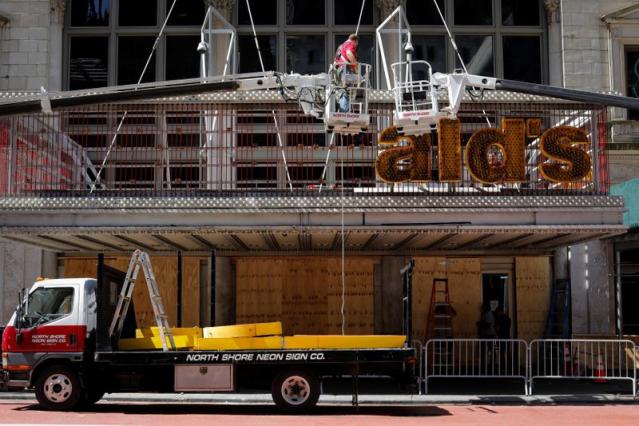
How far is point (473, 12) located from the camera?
988 inches

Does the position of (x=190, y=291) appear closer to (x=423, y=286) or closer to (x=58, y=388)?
(x=423, y=286)

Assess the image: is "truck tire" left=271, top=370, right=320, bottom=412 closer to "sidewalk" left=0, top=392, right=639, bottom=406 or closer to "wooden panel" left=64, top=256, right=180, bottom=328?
"sidewalk" left=0, top=392, right=639, bottom=406

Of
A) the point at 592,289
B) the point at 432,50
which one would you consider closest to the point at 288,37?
the point at 432,50

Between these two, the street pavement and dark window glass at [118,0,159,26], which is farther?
dark window glass at [118,0,159,26]

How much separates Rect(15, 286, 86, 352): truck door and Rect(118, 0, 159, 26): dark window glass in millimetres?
11727

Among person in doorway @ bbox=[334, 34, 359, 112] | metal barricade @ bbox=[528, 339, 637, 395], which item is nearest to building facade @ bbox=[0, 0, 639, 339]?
person in doorway @ bbox=[334, 34, 359, 112]

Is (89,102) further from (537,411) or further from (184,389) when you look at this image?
(537,411)

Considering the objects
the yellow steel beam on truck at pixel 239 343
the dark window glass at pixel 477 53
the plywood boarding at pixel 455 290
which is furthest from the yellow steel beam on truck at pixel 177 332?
the dark window glass at pixel 477 53

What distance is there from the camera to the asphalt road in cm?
1380

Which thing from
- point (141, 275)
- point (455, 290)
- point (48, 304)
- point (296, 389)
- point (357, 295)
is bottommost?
point (296, 389)

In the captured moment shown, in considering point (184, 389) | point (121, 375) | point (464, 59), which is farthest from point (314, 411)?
point (464, 59)

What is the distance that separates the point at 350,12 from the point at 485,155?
9515 millimetres

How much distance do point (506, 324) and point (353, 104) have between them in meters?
9.45

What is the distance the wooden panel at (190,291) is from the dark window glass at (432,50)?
8.67 metres
